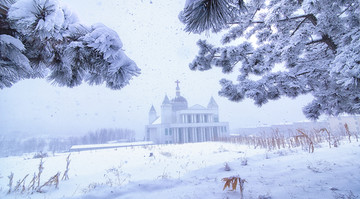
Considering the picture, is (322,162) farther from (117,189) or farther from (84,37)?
(84,37)

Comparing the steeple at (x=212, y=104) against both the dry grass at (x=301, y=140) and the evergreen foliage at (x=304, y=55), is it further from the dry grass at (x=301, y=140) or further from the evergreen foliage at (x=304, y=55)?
the evergreen foliage at (x=304, y=55)

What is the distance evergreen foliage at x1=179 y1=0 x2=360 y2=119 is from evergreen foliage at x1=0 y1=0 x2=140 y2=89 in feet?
5.33

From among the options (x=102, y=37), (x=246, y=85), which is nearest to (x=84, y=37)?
(x=102, y=37)

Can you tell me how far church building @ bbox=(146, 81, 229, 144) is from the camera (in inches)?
1443

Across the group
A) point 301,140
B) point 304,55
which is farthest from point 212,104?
point 304,55

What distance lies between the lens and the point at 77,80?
1286mm

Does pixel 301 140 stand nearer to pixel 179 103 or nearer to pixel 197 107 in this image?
pixel 197 107

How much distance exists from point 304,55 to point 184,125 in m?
33.4

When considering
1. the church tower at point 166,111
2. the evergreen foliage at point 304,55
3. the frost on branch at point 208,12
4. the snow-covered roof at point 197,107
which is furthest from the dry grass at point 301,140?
the church tower at point 166,111

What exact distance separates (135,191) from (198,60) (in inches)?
150

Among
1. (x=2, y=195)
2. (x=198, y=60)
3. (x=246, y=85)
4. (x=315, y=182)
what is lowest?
(x=2, y=195)

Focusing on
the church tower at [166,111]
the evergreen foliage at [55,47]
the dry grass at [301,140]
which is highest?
the church tower at [166,111]

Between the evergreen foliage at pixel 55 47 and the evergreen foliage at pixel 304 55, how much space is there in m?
1.63

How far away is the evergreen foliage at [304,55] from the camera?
208 cm
